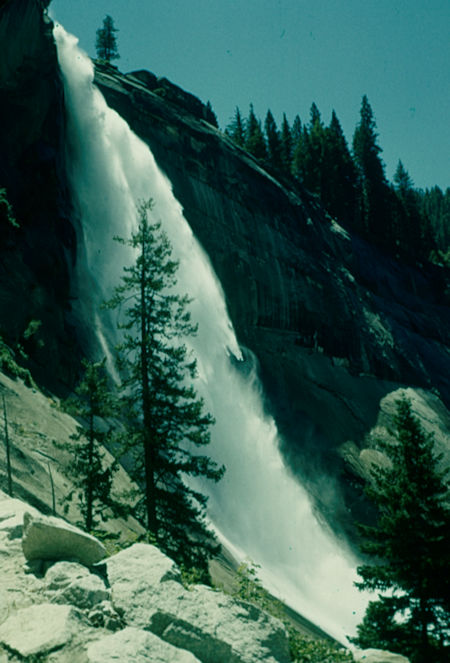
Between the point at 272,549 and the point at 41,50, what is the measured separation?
1094 inches

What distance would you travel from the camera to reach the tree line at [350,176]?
56219 millimetres

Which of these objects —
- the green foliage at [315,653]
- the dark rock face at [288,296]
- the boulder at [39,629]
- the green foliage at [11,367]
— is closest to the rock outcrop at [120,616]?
the boulder at [39,629]

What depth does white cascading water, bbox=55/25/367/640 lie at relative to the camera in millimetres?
24844

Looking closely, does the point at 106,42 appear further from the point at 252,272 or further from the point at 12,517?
the point at 12,517

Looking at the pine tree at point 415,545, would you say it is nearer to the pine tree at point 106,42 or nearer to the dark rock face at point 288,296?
the dark rock face at point 288,296

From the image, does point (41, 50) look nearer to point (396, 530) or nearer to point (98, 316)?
point (98, 316)

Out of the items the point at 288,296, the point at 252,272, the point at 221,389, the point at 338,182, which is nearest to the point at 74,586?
the point at 221,389

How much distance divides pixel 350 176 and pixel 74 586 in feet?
194

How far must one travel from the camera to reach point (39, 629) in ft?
15.2

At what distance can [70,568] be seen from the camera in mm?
5754

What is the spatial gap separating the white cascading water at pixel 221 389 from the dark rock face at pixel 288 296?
1.56 meters

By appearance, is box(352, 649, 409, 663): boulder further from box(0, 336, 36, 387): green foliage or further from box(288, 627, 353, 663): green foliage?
box(0, 336, 36, 387): green foliage

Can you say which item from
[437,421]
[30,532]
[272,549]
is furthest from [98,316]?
[437,421]

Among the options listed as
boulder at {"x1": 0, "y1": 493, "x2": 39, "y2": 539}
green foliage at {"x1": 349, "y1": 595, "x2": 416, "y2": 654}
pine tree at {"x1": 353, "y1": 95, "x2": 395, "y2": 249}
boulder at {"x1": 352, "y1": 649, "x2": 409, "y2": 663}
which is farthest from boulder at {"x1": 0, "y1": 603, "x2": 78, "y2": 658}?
pine tree at {"x1": 353, "y1": 95, "x2": 395, "y2": 249}
